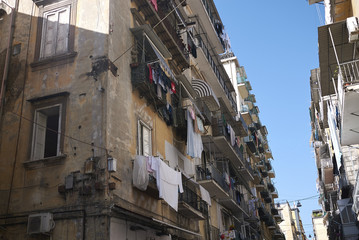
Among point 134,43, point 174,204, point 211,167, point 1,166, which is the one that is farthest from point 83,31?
point 211,167

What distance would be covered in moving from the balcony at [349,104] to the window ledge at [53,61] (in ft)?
27.3

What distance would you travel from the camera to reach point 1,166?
12.0 metres

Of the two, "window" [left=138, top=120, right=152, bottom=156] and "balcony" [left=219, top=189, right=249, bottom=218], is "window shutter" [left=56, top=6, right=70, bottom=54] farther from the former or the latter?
"balcony" [left=219, top=189, right=249, bottom=218]

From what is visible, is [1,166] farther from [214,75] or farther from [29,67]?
[214,75]

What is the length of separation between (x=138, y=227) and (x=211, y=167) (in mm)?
9181

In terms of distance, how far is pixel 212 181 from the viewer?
19.4 metres

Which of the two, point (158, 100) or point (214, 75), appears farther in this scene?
point (214, 75)

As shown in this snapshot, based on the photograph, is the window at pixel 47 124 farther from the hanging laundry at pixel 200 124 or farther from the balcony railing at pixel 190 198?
the hanging laundry at pixel 200 124

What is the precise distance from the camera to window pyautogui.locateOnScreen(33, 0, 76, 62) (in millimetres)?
13094

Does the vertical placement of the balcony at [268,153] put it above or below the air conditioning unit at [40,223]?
Answer: above

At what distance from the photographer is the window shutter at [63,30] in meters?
13.1

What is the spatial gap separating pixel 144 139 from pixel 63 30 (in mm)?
4609

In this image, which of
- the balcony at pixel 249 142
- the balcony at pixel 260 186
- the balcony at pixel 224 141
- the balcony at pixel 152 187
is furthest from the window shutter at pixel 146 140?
the balcony at pixel 260 186

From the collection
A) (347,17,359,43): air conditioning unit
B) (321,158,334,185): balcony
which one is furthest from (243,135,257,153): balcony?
(347,17,359,43): air conditioning unit
